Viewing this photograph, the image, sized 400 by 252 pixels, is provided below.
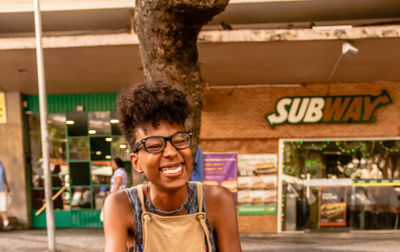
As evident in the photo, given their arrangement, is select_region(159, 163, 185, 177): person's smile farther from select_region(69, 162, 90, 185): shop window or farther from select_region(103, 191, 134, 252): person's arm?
select_region(69, 162, 90, 185): shop window

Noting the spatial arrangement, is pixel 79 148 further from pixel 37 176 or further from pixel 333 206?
pixel 333 206

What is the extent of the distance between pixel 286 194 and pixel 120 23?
575cm

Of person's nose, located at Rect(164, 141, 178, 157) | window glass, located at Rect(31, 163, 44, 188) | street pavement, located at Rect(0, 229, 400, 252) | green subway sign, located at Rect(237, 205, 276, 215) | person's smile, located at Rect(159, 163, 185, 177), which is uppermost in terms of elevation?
person's nose, located at Rect(164, 141, 178, 157)

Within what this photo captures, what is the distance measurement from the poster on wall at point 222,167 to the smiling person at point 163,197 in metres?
5.49

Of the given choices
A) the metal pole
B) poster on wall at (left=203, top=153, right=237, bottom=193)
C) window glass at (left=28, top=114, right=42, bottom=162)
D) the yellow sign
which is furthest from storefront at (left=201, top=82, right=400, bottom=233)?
the yellow sign

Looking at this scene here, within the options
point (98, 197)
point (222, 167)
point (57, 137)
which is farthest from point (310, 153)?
point (57, 137)

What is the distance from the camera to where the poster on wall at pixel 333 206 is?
7.03 meters

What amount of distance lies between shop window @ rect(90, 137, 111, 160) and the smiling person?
6.36m

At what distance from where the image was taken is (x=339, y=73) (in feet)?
20.3

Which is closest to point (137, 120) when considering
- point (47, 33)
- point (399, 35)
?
point (399, 35)

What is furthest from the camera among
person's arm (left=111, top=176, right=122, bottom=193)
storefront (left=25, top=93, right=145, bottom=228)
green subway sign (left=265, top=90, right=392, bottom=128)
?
storefront (left=25, top=93, right=145, bottom=228)

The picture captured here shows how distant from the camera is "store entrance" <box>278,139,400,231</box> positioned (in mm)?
6965

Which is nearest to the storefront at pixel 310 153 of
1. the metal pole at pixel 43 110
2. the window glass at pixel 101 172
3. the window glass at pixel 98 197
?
the window glass at pixel 101 172

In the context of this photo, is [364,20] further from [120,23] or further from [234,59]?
[120,23]
